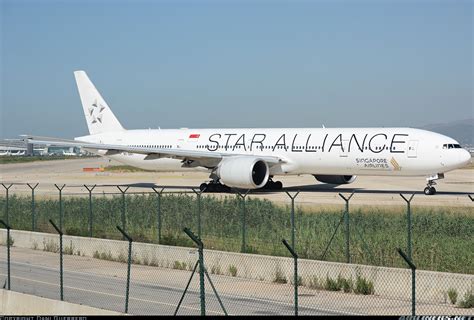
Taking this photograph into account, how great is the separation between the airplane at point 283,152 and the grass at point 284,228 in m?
6.83

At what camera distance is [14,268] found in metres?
22.7

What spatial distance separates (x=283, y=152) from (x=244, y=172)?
324 cm

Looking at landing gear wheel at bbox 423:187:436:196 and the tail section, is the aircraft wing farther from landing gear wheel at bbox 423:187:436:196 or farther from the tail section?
landing gear wheel at bbox 423:187:436:196

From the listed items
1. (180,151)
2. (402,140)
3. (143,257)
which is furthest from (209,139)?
(143,257)

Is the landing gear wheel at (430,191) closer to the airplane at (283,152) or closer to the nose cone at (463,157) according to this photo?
the airplane at (283,152)

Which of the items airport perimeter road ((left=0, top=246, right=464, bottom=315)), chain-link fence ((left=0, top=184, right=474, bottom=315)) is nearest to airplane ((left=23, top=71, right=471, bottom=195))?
chain-link fence ((left=0, top=184, right=474, bottom=315))

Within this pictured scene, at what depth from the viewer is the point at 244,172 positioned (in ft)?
127

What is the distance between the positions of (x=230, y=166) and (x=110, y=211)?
11281 mm

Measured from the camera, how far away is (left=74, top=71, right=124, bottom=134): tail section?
5125 centimetres

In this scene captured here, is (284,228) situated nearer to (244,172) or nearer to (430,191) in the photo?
(244,172)

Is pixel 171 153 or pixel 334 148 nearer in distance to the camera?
pixel 334 148

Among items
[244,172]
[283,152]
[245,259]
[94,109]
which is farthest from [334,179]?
[245,259]

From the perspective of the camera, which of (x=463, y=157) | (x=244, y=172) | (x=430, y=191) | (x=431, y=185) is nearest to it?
(x=463, y=157)

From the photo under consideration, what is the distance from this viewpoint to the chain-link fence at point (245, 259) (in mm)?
16750
